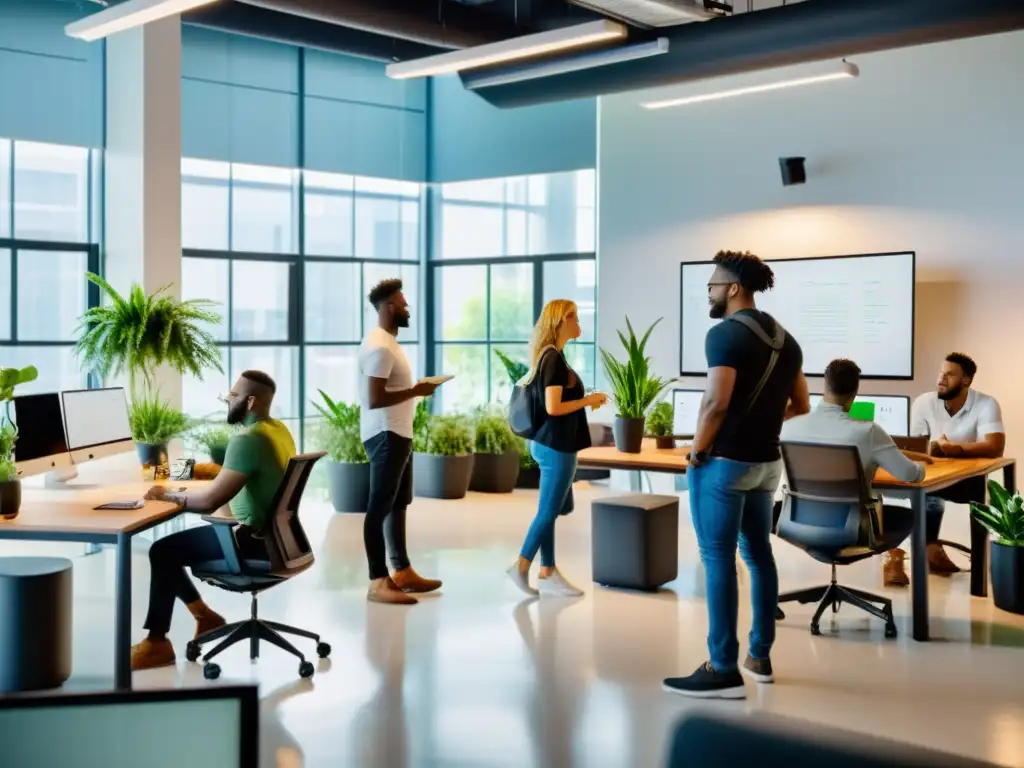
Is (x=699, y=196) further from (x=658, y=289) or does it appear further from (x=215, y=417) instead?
(x=215, y=417)

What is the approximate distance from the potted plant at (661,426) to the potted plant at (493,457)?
3.43m


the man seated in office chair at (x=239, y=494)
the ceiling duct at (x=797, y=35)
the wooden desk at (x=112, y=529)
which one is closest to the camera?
the wooden desk at (x=112, y=529)

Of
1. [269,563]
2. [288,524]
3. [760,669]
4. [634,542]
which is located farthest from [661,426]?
[269,563]

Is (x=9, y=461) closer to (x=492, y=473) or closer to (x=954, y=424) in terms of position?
(x=954, y=424)

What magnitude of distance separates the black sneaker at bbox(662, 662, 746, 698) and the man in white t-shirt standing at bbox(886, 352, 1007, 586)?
2.39 m

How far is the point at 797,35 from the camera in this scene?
7.54 meters

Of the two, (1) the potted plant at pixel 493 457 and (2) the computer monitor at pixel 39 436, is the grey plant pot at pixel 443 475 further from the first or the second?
(2) the computer monitor at pixel 39 436

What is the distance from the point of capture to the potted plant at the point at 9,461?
4.21 meters

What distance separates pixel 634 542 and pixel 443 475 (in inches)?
137

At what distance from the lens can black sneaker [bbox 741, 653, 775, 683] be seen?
14.7ft

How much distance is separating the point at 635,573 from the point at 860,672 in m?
1.60

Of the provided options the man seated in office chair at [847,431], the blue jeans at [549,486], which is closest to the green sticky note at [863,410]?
the man seated in office chair at [847,431]

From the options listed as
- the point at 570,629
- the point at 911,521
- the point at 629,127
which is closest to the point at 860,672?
the point at 911,521

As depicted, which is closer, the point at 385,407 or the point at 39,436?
the point at 39,436
